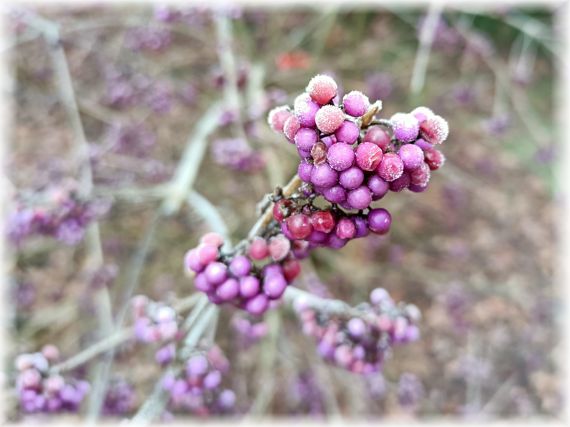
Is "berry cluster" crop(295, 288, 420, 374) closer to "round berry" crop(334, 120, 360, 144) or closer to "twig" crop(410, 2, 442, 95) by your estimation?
"round berry" crop(334, 120, 360, 144)

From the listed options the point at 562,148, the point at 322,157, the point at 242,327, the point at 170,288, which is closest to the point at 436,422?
the point at 242,327

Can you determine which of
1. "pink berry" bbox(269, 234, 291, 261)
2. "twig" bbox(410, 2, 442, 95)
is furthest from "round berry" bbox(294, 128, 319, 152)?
"twig" bbox(410, 2, 442, 95)

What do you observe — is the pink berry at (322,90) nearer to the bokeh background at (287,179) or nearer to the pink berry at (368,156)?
the pink berry at (368,156)

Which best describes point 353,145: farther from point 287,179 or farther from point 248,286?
point 287,179

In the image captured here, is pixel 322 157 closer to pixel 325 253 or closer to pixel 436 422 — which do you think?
pixel 325 253

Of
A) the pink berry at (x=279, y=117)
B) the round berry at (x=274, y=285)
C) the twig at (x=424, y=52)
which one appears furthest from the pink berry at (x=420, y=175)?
the twig at (x=424, y=52)

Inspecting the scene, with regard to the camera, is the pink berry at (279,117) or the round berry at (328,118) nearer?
the round berry at (328,118)
